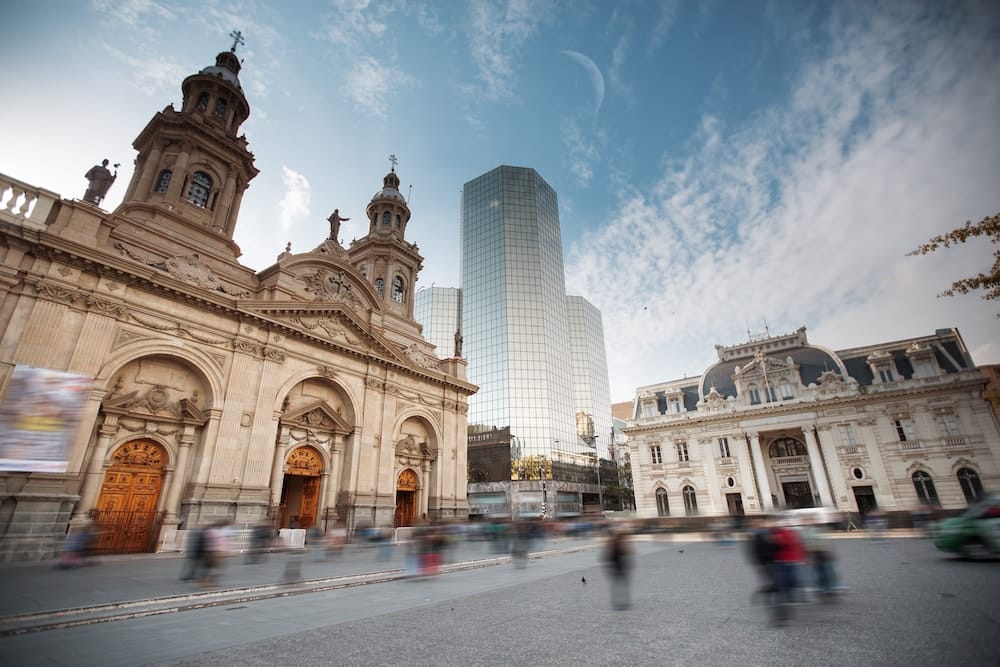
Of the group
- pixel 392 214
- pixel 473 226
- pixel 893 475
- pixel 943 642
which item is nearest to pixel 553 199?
pixel 473 226

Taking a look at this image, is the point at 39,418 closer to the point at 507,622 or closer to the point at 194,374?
the point at 194,374

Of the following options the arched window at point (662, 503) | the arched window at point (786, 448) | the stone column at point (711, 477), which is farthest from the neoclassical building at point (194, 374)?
the arched window at point (786, 448)

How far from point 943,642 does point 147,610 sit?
11722 mm

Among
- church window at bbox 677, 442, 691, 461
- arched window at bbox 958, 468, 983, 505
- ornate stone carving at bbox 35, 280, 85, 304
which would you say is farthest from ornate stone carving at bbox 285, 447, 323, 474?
arched window at bbox 958, 468, 983, 505

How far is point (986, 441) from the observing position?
33125mm

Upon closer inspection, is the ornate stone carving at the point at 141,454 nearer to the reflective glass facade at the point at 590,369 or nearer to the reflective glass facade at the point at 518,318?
the reflective glass facade at the point at 518,318

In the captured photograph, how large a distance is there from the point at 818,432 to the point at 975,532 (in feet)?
108

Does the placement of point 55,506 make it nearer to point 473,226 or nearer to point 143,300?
point 143,300

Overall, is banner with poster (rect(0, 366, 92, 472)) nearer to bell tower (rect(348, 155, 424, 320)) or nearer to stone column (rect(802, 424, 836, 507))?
bell tower (rect(348, 155, 424, 320))

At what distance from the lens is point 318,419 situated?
81.7 feet

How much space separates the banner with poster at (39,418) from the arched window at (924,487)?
168 feet

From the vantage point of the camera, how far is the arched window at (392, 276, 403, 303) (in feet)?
129

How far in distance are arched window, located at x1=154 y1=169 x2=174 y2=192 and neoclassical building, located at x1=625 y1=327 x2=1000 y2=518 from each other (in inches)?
1716

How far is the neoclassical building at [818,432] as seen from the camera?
34594 mm
